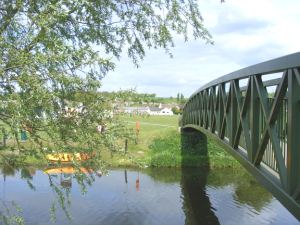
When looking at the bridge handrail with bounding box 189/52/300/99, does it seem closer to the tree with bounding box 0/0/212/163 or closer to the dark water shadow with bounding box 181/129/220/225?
the tree with bounding box 0/0/212/163

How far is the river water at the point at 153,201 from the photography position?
2162 centimetres

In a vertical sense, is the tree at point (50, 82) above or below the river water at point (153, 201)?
above

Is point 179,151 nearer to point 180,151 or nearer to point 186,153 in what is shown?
point 180,151

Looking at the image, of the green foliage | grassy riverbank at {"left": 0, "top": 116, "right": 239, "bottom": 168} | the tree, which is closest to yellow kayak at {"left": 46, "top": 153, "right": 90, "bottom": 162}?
the tree

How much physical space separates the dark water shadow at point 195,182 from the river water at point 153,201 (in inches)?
A: 2.0

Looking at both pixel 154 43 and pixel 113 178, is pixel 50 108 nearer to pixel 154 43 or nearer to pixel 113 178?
pixel 154 43

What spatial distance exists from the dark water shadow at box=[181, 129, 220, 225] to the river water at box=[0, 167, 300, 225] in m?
0.05

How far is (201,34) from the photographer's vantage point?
38.9 ft

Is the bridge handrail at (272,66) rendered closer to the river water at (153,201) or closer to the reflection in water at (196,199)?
the river water at (153,201)

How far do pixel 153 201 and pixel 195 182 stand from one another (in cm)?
720

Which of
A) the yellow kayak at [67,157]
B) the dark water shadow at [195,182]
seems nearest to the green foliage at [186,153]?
the dark water shadow at [195,182]

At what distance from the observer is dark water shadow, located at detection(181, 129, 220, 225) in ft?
76.1

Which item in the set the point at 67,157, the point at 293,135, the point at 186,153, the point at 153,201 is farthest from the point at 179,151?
the point at 293,135

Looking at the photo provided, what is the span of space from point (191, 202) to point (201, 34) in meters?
16.2
